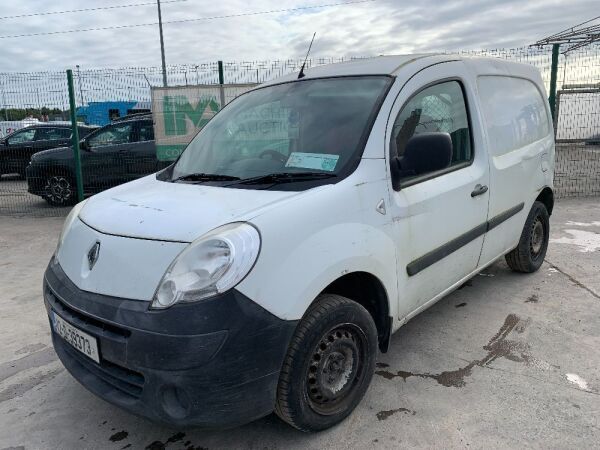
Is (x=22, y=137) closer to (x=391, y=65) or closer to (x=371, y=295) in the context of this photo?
(x=391, y=65)

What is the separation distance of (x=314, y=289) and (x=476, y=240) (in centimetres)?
170

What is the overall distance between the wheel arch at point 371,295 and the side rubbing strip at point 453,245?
241 mm

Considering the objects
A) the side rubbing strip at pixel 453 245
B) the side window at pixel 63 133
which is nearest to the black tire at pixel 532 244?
the side rubbing strip at pixel 453 245

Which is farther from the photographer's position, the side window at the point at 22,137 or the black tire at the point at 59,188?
the side window at the point at 22,137

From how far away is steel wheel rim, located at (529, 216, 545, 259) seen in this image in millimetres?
4530

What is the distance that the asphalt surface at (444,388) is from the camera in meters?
2.46

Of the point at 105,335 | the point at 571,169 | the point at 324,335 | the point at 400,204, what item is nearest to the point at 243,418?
the point at 324,335

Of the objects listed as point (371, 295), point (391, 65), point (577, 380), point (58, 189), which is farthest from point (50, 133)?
point (577, 380)

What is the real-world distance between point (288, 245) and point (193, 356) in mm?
587

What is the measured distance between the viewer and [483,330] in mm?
3594

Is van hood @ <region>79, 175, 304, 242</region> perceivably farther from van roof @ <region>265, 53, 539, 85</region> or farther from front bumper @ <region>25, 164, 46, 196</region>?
front bumper @ <region>25, 164, 46, 196</region>

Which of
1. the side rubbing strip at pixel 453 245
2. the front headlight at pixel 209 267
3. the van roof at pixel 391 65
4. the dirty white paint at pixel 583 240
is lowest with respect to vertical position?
the dirty white paint at pixel 583 240

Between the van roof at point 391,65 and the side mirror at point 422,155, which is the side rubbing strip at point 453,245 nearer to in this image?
the side mirror at point 422,155

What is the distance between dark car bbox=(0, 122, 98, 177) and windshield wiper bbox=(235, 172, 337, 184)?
462 inches
